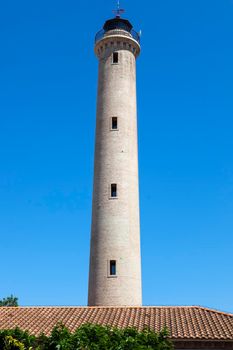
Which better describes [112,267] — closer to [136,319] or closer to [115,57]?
[136,319]

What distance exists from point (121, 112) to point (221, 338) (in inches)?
654

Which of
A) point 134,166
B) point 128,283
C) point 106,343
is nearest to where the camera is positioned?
point 106,343

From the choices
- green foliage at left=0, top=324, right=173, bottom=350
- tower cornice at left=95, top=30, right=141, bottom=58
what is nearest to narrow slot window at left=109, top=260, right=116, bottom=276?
green foliage at left=0, top=324, right=173, bottom=350

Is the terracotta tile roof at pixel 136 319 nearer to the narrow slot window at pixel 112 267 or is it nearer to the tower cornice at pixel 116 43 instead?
the narrow slot window at pixel 112 267

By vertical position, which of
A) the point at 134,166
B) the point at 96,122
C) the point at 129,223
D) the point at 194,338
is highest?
the point at 96,122

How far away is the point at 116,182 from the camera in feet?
108

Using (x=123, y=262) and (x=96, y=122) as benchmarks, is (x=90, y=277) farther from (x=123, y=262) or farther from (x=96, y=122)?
(x=96, y=122)

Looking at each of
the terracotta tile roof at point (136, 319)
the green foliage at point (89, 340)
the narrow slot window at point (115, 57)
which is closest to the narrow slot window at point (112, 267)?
the terracotta tile roof at point (136, 319)

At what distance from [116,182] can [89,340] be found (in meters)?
16.5

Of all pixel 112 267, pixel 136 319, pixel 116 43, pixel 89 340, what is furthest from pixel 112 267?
pixel 116 43

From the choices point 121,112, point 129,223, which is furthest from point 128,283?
point 121,112

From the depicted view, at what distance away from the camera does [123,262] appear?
31.2m

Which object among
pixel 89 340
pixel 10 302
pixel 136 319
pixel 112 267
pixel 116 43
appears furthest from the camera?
pixel 10 302

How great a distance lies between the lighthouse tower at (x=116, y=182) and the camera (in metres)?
31.1
